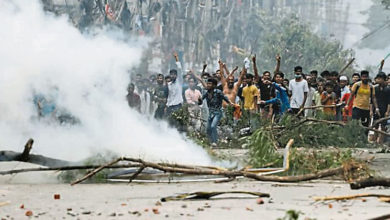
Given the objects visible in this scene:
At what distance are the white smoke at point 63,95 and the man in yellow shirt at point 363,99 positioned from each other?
490 centimetres

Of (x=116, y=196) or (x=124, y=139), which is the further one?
(x=124, y=139)

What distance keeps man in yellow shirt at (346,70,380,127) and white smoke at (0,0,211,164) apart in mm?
4897

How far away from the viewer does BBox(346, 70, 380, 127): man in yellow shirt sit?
15734 mm

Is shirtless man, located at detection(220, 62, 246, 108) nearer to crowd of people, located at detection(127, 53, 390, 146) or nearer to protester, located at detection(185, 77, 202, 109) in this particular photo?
crowd of people, located at detection(127, 53, 390, 146)

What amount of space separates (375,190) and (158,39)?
4431 centimetres

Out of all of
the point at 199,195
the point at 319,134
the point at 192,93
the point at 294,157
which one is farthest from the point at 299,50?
the point at 199,195

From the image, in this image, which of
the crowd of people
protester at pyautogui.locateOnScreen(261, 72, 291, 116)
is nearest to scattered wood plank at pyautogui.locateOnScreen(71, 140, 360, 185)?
the crowd of people

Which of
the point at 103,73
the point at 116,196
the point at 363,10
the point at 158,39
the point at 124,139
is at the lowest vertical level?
the point at 116,196

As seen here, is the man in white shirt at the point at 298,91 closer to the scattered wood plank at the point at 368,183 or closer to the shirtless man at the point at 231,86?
the shirtless man at the point at 231,86

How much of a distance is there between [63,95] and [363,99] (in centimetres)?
634

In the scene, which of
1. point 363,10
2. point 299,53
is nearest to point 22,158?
point 299,53

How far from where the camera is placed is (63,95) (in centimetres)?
1135

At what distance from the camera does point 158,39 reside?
2067 inches

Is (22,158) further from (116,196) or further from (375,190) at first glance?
(375,190)
